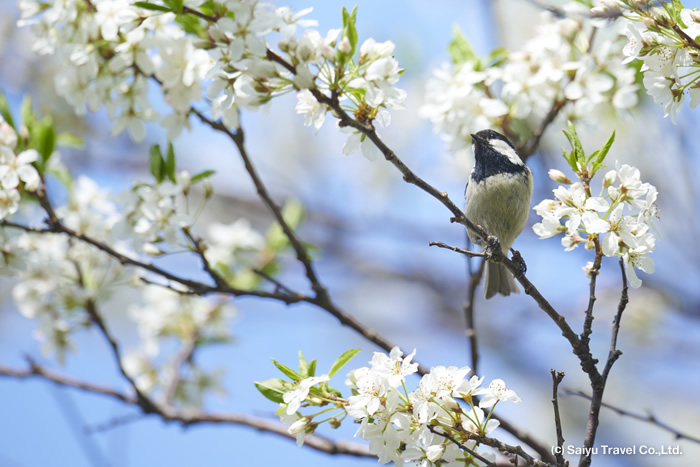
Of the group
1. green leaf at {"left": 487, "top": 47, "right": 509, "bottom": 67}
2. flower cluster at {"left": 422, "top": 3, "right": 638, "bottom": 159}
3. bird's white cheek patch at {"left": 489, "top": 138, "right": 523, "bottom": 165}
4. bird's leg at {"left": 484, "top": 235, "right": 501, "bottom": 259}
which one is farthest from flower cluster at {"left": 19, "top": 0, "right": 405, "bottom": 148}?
green leaf at {"left": 487, "top": 47, "right": 509, "bottom": 67}

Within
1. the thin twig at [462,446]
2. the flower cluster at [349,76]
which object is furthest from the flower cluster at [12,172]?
the thin twig at [462,446]

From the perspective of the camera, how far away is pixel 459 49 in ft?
10.5

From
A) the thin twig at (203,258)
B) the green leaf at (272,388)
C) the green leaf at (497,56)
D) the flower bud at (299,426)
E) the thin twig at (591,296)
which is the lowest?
the flower bud at (299,426)

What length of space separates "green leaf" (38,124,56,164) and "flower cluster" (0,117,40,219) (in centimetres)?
12

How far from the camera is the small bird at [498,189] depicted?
2918 millimetres

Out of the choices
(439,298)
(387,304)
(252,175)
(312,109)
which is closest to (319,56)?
(312,109)

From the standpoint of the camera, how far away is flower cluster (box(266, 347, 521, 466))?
1.75m

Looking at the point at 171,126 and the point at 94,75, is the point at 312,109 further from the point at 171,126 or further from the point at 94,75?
the point at 94,75

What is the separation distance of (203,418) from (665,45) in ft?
7.79

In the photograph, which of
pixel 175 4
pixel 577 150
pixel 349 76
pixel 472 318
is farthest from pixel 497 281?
pixel 175 4

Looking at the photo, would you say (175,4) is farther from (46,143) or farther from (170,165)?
(46,143)

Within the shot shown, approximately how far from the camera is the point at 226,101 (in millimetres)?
2094

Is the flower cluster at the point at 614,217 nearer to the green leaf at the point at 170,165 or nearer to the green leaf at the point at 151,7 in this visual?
the green leaf at the point at 151,7

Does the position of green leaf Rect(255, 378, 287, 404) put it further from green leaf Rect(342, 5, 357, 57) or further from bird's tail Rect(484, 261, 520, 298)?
bird's tail Rect(484, 261, 520, 298)
